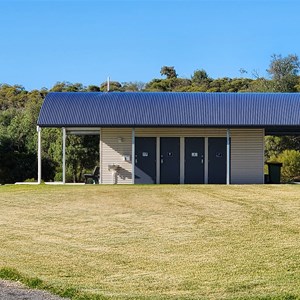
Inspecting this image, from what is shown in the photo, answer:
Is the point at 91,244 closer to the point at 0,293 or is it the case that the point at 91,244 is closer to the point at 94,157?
the point at 0,293

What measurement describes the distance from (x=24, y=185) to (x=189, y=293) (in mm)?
20809

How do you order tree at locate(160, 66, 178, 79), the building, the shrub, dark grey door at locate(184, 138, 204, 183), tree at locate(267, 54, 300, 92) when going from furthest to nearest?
tree at locate(160, 66, 178, 79), tree at locate(267, 54, 300, 92), the shrub, dark grey door at locate(184, 138, 204, 183), the building

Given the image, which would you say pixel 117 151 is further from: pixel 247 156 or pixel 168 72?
pixel 168 72

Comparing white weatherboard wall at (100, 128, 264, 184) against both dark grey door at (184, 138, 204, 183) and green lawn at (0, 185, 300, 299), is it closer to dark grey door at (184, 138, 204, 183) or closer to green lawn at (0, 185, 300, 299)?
dark grey door at (184, 138, 204, 183)

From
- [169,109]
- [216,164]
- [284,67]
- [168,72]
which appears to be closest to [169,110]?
[169,109]

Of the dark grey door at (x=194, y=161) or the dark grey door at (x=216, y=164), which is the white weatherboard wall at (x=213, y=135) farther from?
the dark grey door at (x=216, y=164)

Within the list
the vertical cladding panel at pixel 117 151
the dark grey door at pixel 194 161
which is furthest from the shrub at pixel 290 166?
the vertical cladding panel at pixel 117 151

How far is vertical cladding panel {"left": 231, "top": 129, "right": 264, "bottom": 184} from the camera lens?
100.0ft

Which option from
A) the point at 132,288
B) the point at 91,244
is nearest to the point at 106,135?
the point at 91,244

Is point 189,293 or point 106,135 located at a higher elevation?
point 106,135

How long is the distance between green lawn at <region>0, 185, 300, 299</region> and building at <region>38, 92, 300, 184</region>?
183 inches

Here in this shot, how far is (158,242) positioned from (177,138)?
1531 centimetres

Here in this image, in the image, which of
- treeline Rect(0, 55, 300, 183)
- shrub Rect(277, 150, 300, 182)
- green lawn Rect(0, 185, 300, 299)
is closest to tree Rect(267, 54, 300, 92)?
treeline Rect(0, 55, 300, 183)

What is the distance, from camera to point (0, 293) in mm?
9758
